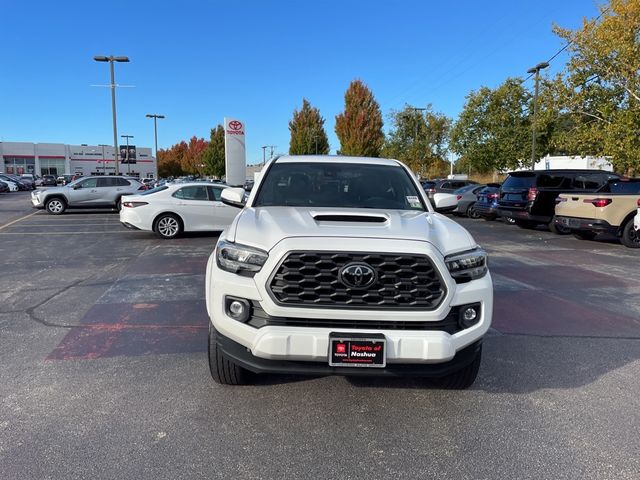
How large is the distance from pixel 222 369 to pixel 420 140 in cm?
4654

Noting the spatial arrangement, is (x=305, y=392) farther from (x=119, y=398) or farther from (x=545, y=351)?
(x=545, y=351)

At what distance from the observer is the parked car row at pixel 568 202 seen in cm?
1126

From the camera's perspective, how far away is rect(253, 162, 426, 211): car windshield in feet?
14.5

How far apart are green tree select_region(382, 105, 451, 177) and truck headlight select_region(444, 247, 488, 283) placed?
4384cm

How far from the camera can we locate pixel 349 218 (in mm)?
3600

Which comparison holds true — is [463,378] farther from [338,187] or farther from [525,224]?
[525,224]

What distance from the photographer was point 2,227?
14953 mm

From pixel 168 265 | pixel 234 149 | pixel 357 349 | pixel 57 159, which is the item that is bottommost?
pixel 168 265

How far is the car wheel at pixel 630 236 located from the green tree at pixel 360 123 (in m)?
39.4

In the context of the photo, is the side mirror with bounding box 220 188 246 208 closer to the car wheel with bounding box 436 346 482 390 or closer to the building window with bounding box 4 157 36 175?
the car wheel with bounding box 436 346 482 390

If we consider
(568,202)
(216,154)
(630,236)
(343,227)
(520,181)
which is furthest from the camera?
(216,154)

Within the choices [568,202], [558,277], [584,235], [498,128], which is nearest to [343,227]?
[558,277]

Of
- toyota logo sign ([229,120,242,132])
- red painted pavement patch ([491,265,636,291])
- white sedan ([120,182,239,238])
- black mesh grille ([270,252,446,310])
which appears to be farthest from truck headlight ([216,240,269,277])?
toyota logo sign ([229,120,242,132])

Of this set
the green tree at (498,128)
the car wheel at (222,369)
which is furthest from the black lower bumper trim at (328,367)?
the green tree at (498,128)
